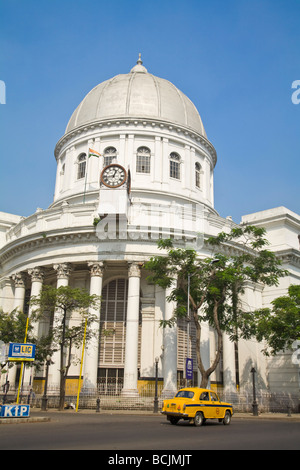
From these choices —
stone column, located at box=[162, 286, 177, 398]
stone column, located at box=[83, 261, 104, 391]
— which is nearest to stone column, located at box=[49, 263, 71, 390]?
stone column, located at box=[83, 261, 104, 391]

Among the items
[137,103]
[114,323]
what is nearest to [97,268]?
[114,323]

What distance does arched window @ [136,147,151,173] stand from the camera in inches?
1683

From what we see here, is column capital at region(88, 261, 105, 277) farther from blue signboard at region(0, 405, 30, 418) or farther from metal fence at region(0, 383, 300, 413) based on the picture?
blue signboard at region(0, 405, 30, 418)

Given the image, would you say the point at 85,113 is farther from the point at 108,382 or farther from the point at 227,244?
the point at 108,382

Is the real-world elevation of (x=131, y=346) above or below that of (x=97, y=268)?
below

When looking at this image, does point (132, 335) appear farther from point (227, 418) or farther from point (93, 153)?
point (93, 153)

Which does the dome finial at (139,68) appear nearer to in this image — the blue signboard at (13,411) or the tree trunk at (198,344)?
the tree trunk at (198,344)

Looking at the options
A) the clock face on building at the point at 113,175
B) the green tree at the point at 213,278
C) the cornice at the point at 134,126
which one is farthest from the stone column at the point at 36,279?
the cornice at the point at 134,126

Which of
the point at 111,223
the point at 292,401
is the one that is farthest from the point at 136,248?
the point at 292,401

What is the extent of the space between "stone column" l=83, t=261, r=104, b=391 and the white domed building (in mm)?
75

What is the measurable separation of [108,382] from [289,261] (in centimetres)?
1806

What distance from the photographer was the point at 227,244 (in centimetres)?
3519

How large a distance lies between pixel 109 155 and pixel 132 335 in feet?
63.0

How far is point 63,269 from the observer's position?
109 ft
